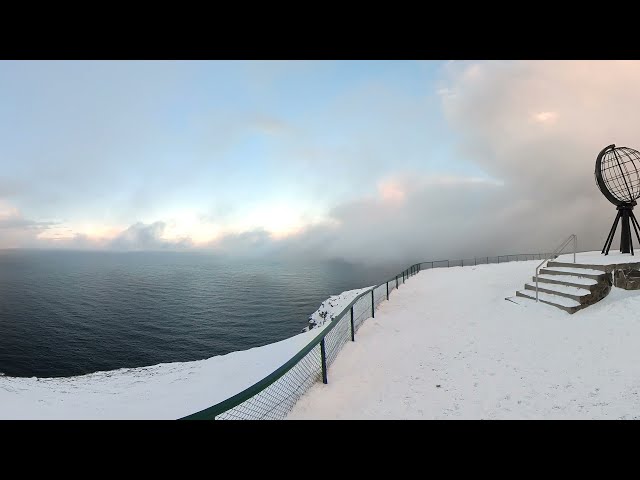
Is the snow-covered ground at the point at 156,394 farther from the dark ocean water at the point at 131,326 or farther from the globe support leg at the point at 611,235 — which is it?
the dark ocean water at the point at 131,326

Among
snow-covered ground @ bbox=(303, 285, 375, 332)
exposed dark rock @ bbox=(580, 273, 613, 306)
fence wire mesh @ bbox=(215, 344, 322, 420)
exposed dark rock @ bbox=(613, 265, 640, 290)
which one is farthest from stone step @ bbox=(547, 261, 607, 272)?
snow-covered ground @ bbox=(303, 285, 375, 332)

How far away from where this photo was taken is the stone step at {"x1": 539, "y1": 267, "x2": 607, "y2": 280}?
34.0ft

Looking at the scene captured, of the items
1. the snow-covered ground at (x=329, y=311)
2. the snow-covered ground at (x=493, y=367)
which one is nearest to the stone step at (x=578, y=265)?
the snow-covered ground at (x=493, y=367)

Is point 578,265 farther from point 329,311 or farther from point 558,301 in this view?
point 329,311

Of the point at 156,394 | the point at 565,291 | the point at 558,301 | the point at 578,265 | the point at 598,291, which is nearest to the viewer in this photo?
the point at 598,291

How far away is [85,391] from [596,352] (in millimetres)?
21860

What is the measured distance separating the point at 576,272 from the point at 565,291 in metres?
1.52

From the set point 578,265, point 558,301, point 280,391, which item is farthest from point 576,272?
point 280,391

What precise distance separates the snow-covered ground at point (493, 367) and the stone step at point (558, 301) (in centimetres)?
20

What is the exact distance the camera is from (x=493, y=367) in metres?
6.41

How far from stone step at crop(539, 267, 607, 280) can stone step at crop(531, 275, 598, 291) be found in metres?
0.18

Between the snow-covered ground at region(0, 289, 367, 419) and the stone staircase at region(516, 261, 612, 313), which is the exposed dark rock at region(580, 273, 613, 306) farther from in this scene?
the snow-covered ground at region(0, 289, 367, 419)

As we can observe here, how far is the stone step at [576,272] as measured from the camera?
34.0 feet
